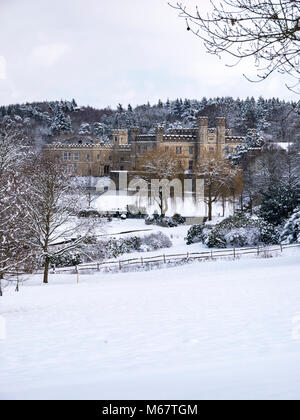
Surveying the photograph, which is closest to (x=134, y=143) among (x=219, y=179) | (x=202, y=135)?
(x=202, y=135)

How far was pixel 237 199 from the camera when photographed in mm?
40594

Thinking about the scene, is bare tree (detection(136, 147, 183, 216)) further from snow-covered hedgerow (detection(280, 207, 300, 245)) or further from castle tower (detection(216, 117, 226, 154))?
castle tower (detection(216, 117, 226, 154))

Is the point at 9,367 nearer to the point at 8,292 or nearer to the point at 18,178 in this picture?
the point at 8,292

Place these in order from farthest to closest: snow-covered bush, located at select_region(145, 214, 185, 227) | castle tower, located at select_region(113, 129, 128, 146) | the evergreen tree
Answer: the evergreen tree → castle tower, located at select_region(113, 129, 128, 146) → snow-covered bush, located at select_region(145, 214, 185, 227)

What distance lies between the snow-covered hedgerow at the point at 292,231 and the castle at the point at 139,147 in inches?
1160

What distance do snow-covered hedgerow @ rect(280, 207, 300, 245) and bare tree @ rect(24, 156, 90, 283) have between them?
11.3m

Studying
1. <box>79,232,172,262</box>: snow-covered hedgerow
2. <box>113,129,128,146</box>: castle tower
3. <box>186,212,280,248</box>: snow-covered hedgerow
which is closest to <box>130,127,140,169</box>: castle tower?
<box>113,129,128,146</box>: castle tower

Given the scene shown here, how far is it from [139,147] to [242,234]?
36392mm

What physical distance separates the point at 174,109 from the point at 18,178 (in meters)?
77.7

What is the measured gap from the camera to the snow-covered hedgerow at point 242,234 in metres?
25.3

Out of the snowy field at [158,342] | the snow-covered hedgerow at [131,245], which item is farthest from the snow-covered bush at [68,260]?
the snowy field at [158,342]

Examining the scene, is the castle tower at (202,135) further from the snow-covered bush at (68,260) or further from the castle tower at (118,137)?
the snow-covered bush at (68,260)

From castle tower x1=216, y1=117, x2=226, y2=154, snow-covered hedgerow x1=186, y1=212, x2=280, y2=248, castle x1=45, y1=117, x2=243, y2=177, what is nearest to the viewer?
snow-covered hedgerow x1=186, y1=212, x2=280, y2=248

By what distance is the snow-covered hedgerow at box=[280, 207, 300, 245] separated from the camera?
23784mm
